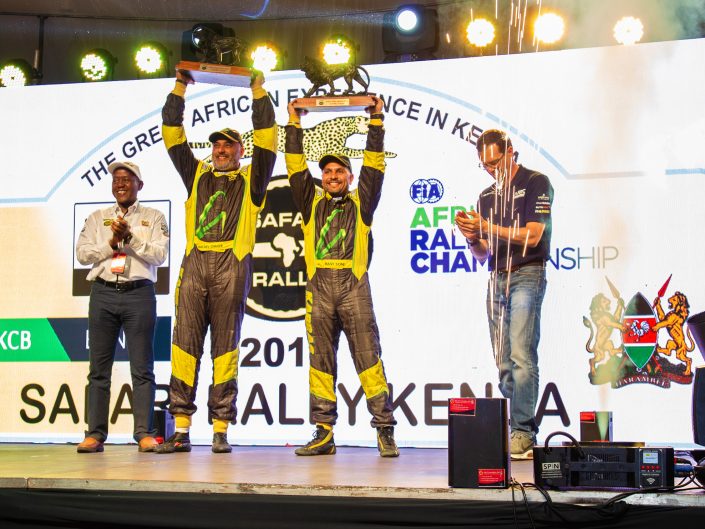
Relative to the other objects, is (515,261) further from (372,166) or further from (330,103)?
(330,103)

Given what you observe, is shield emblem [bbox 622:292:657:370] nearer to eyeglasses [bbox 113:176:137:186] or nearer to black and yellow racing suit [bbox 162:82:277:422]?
black and yellow racing suit [bbox 162:82:277:422]

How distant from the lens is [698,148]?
4.89 meters

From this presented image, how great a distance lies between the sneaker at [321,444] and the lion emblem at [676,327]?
174cm

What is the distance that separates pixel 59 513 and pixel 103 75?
323cm

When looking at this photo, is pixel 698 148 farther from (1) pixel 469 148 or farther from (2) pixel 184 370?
(2) pixel 184 370

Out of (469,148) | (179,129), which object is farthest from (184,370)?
(469,148)

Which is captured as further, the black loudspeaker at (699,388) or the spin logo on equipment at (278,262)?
the spin logo on equipment at (278,262)

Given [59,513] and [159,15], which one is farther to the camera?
[159,15]

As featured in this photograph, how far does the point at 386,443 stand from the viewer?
14.3 ft

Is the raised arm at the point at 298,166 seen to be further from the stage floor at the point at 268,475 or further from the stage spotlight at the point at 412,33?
the stage floor at the point at 268,475

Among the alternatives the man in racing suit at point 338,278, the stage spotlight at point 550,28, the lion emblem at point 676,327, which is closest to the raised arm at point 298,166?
the man in racing suit at point 338,278

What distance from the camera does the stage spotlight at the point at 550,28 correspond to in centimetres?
514

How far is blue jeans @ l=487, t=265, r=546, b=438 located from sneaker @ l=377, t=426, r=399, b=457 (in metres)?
0.55

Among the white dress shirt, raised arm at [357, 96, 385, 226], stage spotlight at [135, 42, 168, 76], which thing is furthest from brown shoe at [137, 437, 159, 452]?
stage spotlight at [135, 42, 168, 76]
